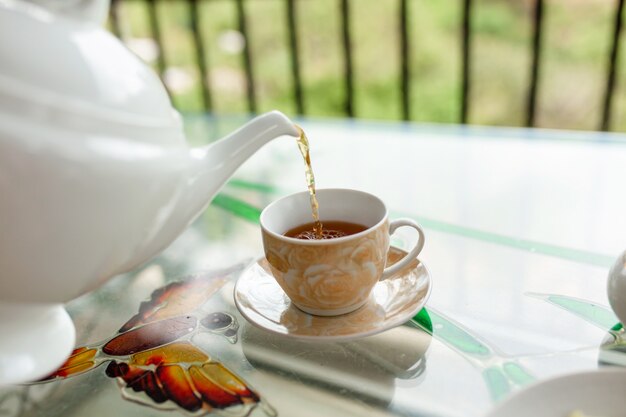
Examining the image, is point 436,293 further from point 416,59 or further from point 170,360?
point 416,59

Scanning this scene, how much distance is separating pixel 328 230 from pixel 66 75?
26 centimetres

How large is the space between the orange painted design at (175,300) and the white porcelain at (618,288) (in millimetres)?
326

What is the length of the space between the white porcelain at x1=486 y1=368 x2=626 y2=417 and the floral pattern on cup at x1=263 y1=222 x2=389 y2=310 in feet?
0.49

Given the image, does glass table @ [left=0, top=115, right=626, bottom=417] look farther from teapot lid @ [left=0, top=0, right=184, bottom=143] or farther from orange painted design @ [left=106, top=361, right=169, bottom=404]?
teapot lid @ [left=0, top=0, right=184, bottom=143]

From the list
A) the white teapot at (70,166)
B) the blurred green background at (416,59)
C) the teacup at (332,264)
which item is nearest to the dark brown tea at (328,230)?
the teacup at (332,264)

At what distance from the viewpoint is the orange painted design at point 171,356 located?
1.55 feet

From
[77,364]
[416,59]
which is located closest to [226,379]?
[77,364]

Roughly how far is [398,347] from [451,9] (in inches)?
88.4

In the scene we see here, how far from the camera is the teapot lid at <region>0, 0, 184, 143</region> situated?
36 cm

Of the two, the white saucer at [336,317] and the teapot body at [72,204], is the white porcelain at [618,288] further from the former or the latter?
the teapot body at [72,204]

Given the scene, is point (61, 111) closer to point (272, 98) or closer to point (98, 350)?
point (98, 350)

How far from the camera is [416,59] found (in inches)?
97.3

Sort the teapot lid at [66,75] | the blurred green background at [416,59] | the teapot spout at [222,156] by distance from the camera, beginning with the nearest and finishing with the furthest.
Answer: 1. the teapot lid at [66,75]
2. the teapot spout at [222,156]
3. the blurred green background at [416,59]

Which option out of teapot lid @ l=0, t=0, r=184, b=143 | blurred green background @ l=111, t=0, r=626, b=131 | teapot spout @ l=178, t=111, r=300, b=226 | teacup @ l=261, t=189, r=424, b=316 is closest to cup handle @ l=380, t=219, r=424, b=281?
teacup @ l=261, t=189, r=424, b=316
